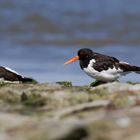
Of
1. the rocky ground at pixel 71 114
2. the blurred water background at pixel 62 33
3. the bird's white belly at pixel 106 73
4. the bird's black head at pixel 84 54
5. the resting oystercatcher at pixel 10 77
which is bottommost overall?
the rocky ground at pixel 71 114

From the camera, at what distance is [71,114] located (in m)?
6.57

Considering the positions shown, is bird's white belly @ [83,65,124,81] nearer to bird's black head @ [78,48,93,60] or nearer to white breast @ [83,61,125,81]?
white breast @ [83,61,125,81]

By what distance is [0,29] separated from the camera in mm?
25859

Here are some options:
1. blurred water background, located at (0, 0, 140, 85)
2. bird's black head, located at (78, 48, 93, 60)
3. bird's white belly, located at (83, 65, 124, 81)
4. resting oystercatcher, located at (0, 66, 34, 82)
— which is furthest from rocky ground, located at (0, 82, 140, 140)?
blurred water background, located at (0, 0, 140, 85)

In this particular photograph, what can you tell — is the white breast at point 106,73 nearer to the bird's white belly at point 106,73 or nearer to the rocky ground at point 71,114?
the bird's white belly at point 106,73

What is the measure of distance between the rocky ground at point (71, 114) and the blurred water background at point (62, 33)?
5.97m

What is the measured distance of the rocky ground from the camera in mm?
5762

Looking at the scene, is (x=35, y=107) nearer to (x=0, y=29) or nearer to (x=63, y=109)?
(x=63, y=109)

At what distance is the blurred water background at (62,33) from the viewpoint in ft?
55.4

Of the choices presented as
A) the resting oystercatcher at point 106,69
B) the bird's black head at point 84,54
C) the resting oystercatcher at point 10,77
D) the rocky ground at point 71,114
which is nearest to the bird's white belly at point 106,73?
the resting oystercatcher at point 106,69

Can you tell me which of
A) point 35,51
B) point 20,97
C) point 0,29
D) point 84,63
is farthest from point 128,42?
point 20,97

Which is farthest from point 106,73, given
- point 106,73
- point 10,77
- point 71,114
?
point 71,114

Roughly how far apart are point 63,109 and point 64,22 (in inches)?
830

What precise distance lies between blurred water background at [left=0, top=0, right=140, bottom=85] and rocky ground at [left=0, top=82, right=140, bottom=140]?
5.97m
